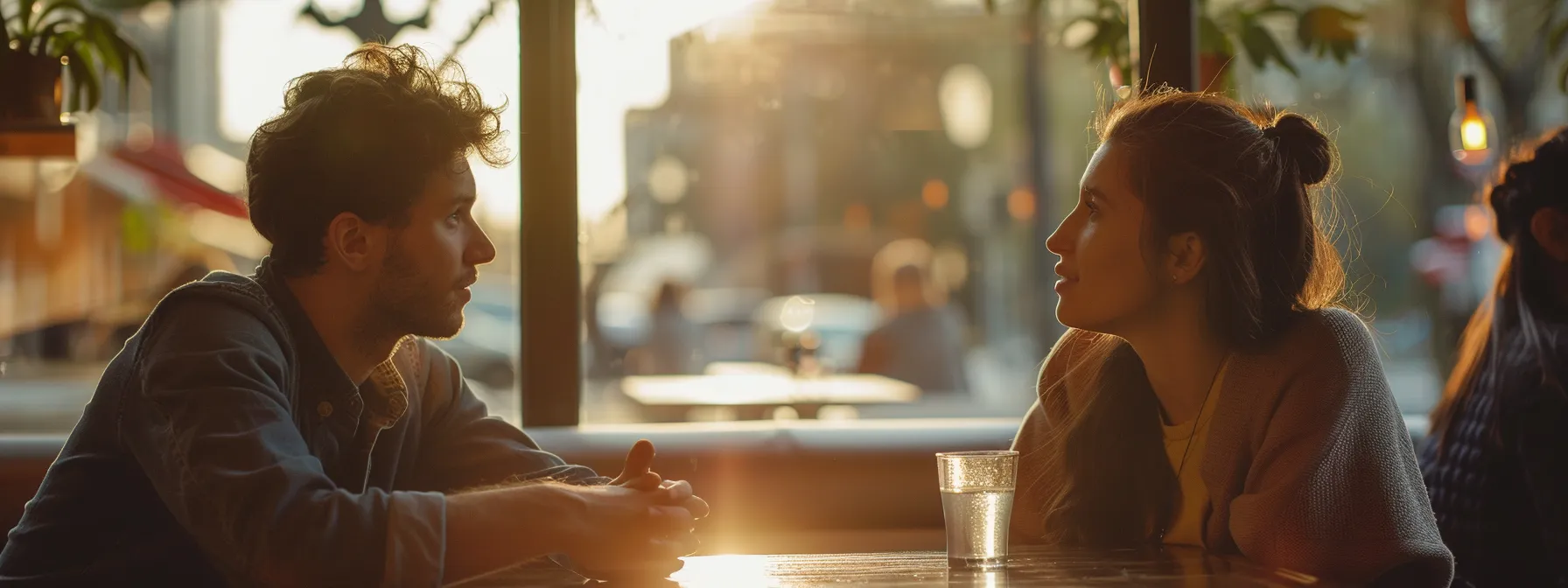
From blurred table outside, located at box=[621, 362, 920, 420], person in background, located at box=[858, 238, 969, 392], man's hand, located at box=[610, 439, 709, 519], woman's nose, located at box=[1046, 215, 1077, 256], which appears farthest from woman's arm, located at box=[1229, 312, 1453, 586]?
person in background, located at box=[858, 238, 969, 392]

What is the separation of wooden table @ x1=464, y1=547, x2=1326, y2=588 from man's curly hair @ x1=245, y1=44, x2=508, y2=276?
0.45 meters

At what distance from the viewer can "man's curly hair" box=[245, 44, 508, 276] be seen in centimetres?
148

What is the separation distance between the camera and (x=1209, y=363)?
5.55 feet

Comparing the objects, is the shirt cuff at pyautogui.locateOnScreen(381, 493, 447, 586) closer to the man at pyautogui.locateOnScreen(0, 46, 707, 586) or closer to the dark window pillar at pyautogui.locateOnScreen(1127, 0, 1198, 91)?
the man at pyautogui.locateOnScreen(0, 46, 707, 586)

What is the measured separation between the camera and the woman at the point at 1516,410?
1863 mm

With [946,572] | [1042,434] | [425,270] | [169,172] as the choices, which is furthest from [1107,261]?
[169,172]

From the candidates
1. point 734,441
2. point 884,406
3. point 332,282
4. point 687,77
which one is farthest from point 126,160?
point 332,282

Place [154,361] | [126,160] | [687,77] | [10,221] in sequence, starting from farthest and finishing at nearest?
[10,221] < [126,160] < [687,77] < [154,361]

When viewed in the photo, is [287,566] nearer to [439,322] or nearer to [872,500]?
[439,322]

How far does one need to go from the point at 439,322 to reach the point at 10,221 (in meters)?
5.82

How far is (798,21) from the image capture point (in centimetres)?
586

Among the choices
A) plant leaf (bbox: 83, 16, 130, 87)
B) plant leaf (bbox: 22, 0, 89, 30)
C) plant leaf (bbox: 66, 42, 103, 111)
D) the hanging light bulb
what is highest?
plant leaf (bbox: 22, 0, 89, 30)

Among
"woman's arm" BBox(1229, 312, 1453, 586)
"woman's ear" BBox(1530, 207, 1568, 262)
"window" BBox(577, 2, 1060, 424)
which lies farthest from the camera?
"window" BBox(577, 2, 1060, 424)

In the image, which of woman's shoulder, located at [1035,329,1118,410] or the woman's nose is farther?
woman's shoulder, located at [1035,329,1118,410]
